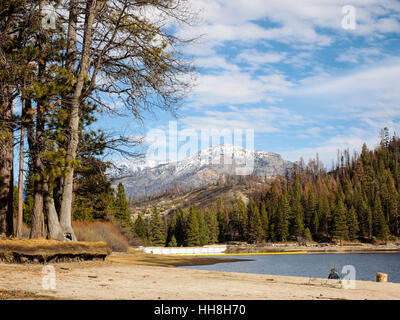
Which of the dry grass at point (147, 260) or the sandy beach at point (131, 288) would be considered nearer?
the sandy beach at point (131, 288)

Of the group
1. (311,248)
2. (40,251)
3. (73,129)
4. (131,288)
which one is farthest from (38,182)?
(311,248)

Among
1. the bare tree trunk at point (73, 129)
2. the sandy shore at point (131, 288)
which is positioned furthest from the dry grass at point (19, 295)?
the bare tree trunk at point (73, 129)

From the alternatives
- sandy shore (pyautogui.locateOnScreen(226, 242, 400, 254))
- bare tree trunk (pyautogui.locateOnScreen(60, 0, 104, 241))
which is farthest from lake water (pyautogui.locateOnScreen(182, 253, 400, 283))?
sandy shore (pyautogui.locateOnScreen(226, 242, 400, 254))

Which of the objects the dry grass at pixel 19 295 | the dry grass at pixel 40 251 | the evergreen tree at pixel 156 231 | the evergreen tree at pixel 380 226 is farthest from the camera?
the evergreen tree at pixel 156 231

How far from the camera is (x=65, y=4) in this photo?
14156 millimetres

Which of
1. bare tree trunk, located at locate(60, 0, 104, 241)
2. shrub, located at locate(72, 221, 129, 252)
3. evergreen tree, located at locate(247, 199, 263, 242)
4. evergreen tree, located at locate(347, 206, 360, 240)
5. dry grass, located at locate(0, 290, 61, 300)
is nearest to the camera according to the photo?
dry grass, located at locate(0, 290, 61, 300)

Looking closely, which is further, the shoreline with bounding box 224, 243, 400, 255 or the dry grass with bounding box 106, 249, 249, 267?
the shoreline with bounding box 224, 243, 400, 255

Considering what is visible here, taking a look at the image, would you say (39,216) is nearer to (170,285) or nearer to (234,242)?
(170,285)

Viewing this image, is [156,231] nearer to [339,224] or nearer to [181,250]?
[181,250]

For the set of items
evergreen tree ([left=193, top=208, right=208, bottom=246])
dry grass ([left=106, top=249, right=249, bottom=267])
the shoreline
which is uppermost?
dry grass ([left=106, top=249, right=249, bottom=267])

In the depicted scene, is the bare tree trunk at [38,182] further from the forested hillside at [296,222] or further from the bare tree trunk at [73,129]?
the forested hillside at [296,222]

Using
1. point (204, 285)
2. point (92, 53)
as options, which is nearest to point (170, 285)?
point (204, 285)

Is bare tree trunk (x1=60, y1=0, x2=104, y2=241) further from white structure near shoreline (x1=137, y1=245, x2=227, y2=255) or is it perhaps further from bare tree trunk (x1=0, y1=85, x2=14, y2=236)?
Answer: white structure near shoreline (x1=137, y1=245, x2=227, y2=255)

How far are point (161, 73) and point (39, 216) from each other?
644 centimetres
